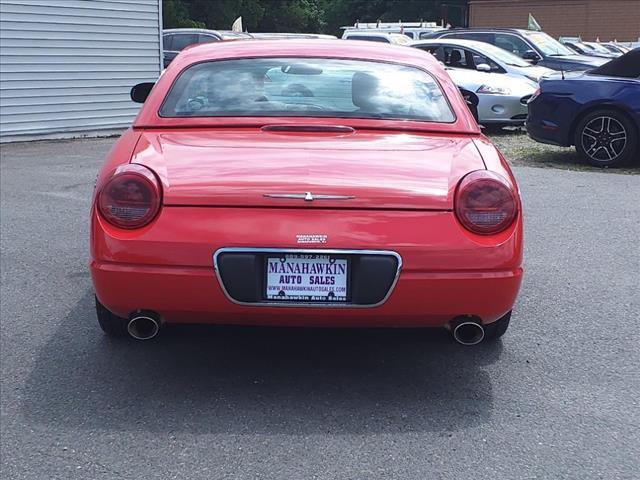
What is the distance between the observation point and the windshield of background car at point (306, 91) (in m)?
4.47

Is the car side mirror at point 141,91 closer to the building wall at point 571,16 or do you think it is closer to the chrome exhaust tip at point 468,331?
the chrome exhaust tip at point 468,331

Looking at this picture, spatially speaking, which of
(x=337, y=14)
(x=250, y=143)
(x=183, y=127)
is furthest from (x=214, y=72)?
(x=337, y=14)

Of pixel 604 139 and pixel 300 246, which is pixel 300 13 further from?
pixel 300 246

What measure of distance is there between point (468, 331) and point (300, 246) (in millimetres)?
891

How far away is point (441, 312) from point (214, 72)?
1.89 metres

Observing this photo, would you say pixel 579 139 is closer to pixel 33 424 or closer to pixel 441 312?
pixel 441 312

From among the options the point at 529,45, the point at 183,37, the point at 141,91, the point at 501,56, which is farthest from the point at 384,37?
the point at 141,91

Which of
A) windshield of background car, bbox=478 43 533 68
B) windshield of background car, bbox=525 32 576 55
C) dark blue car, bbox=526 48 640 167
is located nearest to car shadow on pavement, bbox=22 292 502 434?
dark blue car, bbox=526 48 640 167

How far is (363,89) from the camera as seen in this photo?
15.2ft

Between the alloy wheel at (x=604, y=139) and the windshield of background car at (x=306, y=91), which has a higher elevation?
the windshield of background car at (x=306, y=91)

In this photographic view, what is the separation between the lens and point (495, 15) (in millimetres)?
49062

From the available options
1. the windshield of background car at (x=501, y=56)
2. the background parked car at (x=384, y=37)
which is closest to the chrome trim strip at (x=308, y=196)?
the windshield of background car at (x=501, y=56)

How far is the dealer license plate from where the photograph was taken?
359cm

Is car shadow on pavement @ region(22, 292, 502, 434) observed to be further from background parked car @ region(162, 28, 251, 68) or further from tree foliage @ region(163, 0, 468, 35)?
tree foliage @ region(163, 0, 468, 35)
